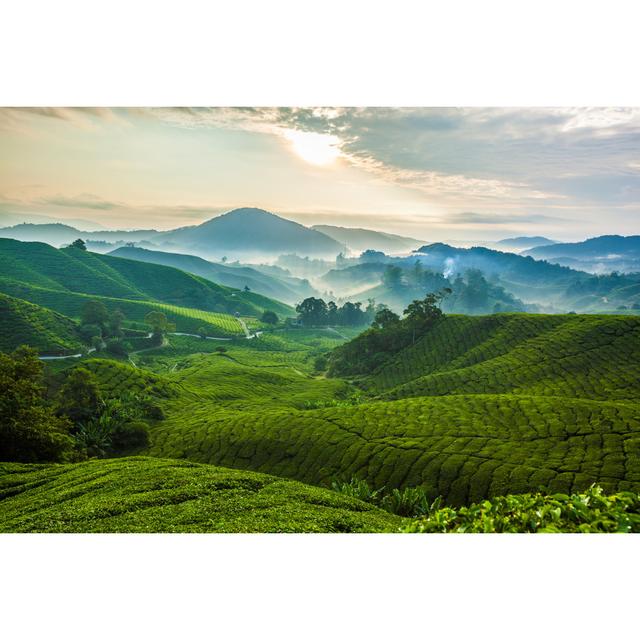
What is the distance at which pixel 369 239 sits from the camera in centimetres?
1948

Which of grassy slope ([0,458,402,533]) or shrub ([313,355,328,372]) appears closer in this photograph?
grassy slope ([0,458,402,533])

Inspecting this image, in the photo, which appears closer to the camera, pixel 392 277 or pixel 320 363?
pixel 320 363

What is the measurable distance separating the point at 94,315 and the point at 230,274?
1116 inches

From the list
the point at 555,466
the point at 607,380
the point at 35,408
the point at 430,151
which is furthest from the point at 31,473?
the point at 607,380

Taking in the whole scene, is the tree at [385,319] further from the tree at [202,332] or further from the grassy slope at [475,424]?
the tree at [202,332]

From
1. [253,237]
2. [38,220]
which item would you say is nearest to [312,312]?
[253,237]

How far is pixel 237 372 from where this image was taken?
26.0m

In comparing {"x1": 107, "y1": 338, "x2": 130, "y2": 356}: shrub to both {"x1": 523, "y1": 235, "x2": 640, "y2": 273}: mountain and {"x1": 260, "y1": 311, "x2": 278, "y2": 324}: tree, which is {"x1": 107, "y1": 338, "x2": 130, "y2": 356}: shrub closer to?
{"x1": 260, "y1": 311, "x2": 278, "y2": 324}: tree

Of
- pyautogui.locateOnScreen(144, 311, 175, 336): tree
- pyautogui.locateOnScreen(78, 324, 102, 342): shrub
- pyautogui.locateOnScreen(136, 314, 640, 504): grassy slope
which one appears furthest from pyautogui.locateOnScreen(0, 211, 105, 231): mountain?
pyautogui.locateOnScreen(144, 311, 175, 336): tree

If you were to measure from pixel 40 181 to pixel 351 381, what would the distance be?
19242 millimetres

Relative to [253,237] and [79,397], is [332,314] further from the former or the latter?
[79,397]

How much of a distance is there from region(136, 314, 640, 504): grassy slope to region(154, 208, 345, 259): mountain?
831 centimetres

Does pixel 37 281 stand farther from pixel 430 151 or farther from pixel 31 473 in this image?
pixel 430 151

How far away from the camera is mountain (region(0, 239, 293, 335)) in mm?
35406
